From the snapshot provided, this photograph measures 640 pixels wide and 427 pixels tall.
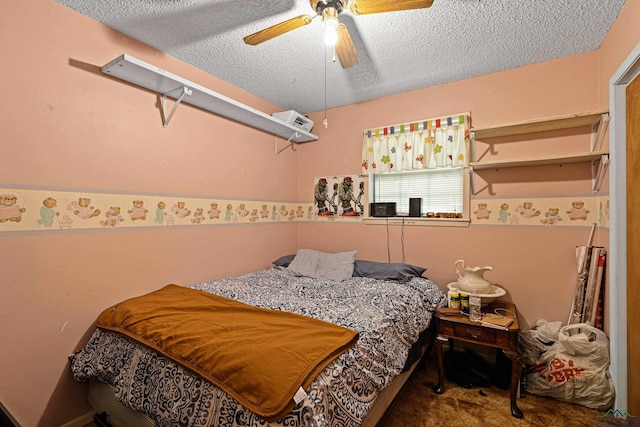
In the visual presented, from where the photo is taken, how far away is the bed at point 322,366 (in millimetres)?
1062

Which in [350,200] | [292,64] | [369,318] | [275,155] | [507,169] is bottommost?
[369,318]

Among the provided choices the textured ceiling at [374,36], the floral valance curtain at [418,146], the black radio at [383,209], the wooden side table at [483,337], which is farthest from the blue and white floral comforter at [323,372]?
the textured ceiling at [374,36]

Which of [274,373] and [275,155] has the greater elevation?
[275,155]

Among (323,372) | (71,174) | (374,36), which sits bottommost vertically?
(323,372)

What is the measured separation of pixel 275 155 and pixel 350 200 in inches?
38.0

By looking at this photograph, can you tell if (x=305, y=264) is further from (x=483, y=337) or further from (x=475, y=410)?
(x=475, y=410)

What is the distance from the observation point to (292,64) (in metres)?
2.33

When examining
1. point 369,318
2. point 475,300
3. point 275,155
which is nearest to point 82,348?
point 369,318

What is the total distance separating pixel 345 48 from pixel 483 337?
2.02 meters

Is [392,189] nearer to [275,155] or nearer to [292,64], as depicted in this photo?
[275,155]

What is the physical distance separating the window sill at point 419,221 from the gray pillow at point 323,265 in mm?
442

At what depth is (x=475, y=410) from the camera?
1.85 meters

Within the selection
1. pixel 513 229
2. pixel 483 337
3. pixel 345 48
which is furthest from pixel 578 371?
pixel 345 48

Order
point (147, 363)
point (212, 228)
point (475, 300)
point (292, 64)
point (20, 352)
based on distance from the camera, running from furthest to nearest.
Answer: point (212, 228), point (292, 64), point (475, 300), point (20, 352), point (147, 363)
